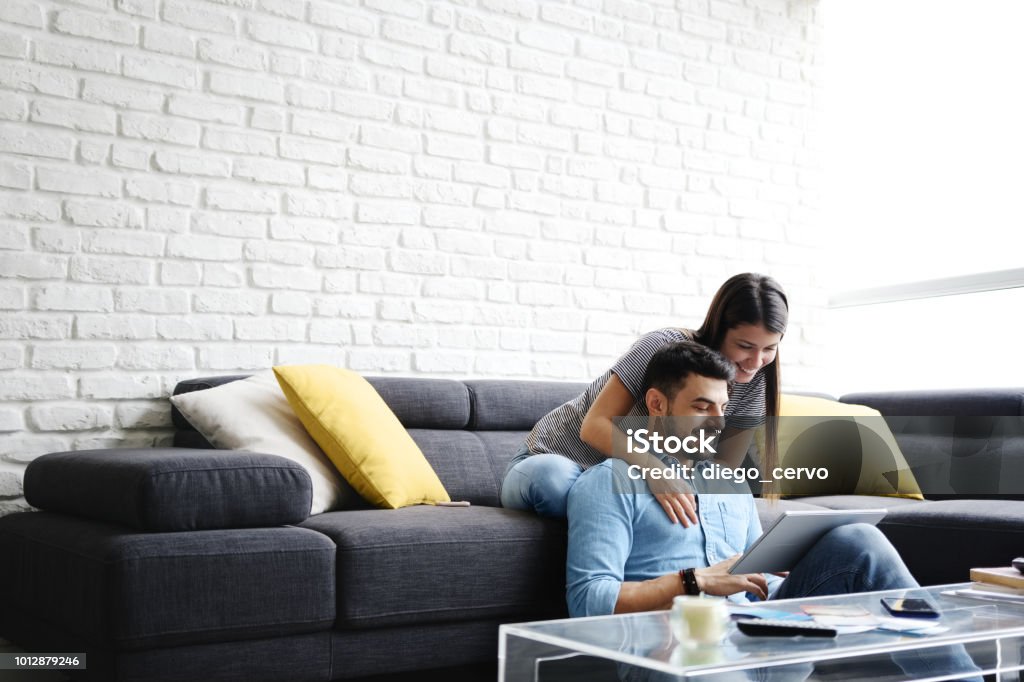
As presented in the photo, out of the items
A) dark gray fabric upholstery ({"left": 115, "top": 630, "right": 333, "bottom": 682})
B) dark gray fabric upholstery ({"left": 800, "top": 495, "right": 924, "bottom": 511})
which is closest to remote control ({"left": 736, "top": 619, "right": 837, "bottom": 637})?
dark gray fabric upholstery ({"left": 115, "top": 630, "right": 333, "bottom": 682})

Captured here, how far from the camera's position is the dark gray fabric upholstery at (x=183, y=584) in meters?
1.89

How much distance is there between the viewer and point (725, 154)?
4109mm

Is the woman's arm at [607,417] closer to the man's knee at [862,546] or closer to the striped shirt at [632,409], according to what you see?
the striped shirt at [632,409]

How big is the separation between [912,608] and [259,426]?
1.66 meters

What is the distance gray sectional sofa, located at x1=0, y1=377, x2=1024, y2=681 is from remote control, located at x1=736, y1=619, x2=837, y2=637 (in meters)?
0.91

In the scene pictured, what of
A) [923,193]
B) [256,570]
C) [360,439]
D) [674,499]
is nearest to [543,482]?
[674,499]

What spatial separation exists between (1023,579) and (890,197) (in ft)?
8.91

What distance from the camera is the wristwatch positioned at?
178cm

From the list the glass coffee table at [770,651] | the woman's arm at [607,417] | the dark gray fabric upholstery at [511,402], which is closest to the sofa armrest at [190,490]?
the woman's arm at [607,417]

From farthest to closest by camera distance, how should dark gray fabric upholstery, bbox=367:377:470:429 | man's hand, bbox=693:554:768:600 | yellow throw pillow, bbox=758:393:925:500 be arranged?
yellow throw pillow, bbox=758:393:925:500 < dark gray fabric upholstery, bbox=367:377:470:429 < man's hand, bbox=693:554:768:600

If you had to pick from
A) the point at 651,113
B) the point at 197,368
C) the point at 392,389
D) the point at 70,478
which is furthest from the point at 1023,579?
the point at 651,113

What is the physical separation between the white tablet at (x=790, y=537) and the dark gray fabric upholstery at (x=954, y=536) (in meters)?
0.65

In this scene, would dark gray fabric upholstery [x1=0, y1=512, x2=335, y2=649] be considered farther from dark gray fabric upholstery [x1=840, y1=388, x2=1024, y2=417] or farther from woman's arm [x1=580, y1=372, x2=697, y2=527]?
dark gray fabric upholstery [x1=840, y1=388, x2=1024, y2=417]

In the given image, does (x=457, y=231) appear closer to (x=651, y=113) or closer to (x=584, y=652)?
(x=651, y=113)
